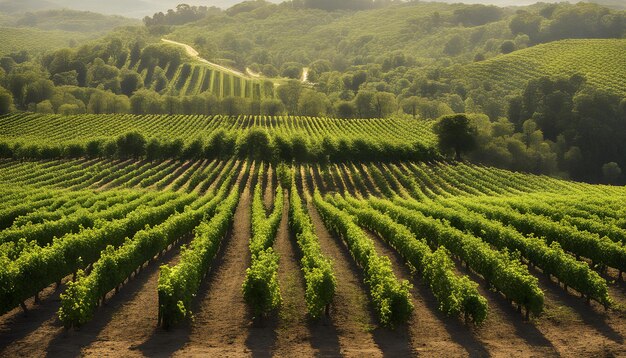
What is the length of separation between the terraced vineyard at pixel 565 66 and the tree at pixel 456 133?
Result: 76.5 meters

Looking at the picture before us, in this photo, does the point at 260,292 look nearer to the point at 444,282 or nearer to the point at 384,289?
the point at 384,289

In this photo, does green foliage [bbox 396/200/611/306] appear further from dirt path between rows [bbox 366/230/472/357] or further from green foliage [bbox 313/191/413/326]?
green foliage [bbox 313/191/413/326]

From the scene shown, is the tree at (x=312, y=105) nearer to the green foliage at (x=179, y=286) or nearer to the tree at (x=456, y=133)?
the tree at (x=456, y=133)

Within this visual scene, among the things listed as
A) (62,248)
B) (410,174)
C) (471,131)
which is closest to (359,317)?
(62,248)

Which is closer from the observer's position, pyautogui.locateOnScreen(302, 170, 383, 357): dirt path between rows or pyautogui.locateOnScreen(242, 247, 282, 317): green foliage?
pyautogui.locateOnScreen(302, 170, 383, 357): dirt path between rows

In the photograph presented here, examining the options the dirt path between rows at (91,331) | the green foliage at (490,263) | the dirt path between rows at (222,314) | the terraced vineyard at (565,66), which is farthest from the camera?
the terraced vineyard at (565,66)

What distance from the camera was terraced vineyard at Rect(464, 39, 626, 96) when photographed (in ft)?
513

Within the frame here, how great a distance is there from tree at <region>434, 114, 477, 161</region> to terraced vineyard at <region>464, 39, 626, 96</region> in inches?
3010

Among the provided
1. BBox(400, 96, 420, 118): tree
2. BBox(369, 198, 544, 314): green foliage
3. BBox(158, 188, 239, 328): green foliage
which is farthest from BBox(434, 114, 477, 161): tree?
BBox(158, 188, 239, 328): green foliage

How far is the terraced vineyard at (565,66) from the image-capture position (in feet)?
513

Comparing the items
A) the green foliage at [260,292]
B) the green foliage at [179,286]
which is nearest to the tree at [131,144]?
the green foliage at [179,286]

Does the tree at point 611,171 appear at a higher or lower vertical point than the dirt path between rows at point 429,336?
lower

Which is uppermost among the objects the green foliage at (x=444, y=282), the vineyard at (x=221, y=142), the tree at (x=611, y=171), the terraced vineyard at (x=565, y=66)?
the terraced vineyard at (x=565, y=66)

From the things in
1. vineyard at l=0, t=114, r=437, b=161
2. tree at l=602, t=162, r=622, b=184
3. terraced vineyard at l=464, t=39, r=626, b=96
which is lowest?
tree at l=602, t=162, r=622, b=184
